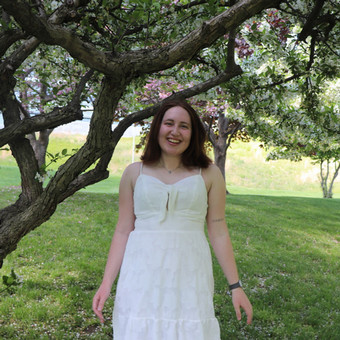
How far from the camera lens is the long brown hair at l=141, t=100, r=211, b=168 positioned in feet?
8.25

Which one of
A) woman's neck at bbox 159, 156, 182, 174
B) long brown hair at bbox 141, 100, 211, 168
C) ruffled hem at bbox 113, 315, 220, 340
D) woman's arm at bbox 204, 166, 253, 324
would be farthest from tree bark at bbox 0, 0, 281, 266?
ruffled hem at bbox 113, 315, 220, 340

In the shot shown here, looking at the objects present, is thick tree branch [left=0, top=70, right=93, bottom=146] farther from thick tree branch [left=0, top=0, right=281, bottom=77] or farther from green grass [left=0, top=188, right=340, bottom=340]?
green grass [left=0, top=188, right=340, bottom=340]

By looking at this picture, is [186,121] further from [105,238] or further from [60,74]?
[105,238]

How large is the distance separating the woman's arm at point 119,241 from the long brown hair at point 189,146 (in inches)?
5.7

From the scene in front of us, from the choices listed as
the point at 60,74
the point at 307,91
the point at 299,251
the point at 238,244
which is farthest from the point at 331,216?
the point at 60,74

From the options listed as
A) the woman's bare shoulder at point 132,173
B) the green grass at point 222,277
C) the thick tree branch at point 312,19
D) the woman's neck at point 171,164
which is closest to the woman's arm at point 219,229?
the woman's neck at point 171,164

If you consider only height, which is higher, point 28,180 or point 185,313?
point 28,180

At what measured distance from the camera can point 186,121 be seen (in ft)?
8.09

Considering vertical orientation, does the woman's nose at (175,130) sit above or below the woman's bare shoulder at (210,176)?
above

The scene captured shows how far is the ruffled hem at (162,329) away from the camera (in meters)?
2.14

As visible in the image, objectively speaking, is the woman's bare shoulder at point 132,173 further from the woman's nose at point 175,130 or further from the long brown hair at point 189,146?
the woman's nose at point 175,130

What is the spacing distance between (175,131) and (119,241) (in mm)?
741

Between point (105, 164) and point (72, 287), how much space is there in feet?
9.72

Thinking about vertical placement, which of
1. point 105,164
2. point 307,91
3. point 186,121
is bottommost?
point 105,164
